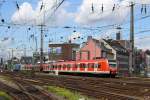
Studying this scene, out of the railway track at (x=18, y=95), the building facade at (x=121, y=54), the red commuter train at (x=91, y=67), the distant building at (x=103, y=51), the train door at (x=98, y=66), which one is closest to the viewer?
the railway track at (x=18, y=95)

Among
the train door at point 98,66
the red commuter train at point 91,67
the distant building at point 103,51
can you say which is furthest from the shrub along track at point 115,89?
the distant building at point 103,51

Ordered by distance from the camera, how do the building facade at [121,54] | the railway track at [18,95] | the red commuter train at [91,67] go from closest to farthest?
the railway track at [18,95] → the red commuter train at [91,67] → the building facade at [121,54]

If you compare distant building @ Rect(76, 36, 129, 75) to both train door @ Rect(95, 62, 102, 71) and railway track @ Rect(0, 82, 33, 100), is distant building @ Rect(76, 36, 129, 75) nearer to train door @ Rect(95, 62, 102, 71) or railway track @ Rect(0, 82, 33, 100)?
train door @ Rect(95, 62, 102, 71)

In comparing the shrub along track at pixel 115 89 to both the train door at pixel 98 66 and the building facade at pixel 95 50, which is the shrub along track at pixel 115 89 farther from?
the building facade at pixel 95 50

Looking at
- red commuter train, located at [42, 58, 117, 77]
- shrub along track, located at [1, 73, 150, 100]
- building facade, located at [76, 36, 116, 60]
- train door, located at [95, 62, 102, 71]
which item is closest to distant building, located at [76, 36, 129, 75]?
building facade, located at [76, 36, 116, 60]

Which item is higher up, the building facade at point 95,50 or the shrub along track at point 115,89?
the building facade at point 95,50

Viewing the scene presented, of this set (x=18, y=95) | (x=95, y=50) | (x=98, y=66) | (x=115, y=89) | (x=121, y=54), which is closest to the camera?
(x=18, y=95)

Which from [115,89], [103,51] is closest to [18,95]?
[115,89]

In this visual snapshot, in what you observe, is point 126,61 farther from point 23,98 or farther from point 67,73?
point 23,98

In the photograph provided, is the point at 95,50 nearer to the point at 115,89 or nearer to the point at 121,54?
the point at 121,54

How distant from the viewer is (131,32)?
66.8 metres

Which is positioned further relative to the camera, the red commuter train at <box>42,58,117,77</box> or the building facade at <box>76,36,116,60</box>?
the building facade at <box>76,36,116,60</box>

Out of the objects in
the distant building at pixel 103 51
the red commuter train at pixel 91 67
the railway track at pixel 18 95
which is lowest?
the railway track at pixel 18 95

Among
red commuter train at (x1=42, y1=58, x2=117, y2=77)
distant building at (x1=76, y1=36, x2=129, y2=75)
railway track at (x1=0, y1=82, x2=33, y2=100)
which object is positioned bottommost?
railway track at (x1=0, y1=82, x2=33, y2=100)
